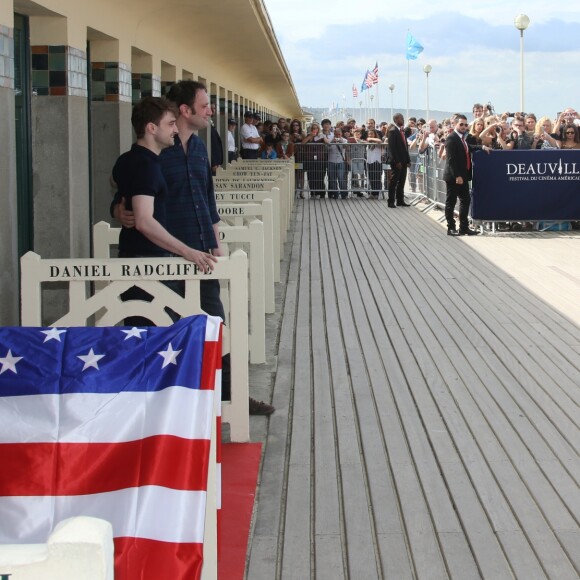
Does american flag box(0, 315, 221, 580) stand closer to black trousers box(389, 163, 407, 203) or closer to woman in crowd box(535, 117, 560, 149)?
woman in crowd box(535, 117, 560, 149)

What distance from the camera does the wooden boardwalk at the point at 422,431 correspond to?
4.13m

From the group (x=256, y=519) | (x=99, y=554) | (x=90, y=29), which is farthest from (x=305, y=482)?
(x=90, y=29)

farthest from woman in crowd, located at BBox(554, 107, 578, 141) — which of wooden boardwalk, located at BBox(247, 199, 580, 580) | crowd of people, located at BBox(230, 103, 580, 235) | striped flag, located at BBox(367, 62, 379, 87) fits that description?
striped flag, located at BBox(367, 62, 379, 87)

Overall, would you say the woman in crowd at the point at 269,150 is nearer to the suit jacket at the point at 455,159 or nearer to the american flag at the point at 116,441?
the suit jacket at the point at 455,159

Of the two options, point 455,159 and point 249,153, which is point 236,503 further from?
point 249,153

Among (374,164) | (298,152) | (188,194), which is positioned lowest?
(188,194)

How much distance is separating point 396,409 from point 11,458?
3.56 metres

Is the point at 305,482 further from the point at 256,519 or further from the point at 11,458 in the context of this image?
the point at 11,458

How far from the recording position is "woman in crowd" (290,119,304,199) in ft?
76.8

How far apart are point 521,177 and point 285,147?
872 centimetres

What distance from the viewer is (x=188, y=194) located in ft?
18.7

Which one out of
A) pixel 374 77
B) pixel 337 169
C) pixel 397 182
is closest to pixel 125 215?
pixel 397 182

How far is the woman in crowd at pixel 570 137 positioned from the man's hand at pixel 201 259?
41.6 ft

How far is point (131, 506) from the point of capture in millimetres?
2895
